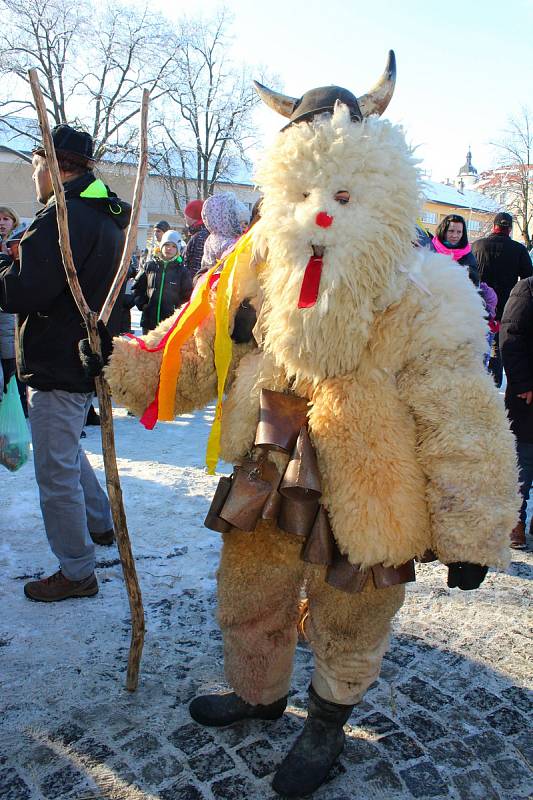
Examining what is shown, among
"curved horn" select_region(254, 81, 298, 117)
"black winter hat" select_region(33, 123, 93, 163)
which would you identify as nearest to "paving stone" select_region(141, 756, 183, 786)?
"curved horn" select_region(254, 81, 298, 117)

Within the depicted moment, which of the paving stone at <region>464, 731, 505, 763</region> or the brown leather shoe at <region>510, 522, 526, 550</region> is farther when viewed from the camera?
the brown leather shoe at <region>510, 522, 526, 550</region>

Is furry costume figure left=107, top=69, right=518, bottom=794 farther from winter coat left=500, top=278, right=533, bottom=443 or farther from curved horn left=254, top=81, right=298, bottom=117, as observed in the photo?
winter coat left=500, top=278, right=533, bottom=443

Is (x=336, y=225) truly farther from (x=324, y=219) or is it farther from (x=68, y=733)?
(x=68, y=733)

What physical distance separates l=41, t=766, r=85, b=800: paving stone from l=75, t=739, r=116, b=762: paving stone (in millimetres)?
75

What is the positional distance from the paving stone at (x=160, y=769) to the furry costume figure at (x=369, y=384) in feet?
1.69

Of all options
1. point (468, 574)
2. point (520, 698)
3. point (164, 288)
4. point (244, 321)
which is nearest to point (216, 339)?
point (244, 321)

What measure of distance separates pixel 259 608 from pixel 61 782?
78 cm

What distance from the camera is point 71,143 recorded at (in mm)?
2826

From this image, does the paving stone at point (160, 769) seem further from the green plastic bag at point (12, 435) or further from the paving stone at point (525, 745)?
the green plastic bag at point (12, 435)

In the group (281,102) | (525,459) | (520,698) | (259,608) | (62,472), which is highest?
(281,102)

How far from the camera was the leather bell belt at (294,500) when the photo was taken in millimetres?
1831

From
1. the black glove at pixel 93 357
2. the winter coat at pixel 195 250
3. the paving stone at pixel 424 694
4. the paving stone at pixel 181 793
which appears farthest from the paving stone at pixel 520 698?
the winter coat at pixel 195 250

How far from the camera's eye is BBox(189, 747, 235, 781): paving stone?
2.00 m

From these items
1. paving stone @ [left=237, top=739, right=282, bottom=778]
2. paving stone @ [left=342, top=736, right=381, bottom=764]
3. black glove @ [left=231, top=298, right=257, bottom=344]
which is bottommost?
paving stone @ [left=342, top=736, right=381, bottom=764]
